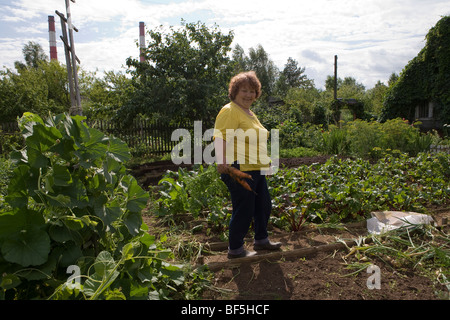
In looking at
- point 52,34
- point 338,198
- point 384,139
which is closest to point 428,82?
point 384,139

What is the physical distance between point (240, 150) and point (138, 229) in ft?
3.45

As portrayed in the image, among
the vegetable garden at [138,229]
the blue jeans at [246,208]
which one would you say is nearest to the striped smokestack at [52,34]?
the vegetable garden at [138,229]

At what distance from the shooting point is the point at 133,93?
9.70 metres

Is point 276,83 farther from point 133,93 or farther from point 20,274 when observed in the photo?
point 20,274

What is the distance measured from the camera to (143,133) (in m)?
10.7

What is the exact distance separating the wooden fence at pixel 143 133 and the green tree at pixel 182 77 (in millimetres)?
499

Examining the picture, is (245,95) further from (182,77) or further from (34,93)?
(34,93)

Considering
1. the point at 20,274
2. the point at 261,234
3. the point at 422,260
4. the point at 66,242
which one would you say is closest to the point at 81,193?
the point at 66,242

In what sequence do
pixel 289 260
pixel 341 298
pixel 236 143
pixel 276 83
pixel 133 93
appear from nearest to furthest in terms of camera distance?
pixel 341 298 → pixel 236 143 → pixel 289 260 → pixel 133 93 → pixel 276 83

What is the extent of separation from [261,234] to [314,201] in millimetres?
941

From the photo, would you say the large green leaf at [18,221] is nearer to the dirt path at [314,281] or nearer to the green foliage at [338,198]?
the dirt path at [314,281]

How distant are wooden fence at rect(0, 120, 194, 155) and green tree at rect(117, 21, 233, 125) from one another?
50 cm

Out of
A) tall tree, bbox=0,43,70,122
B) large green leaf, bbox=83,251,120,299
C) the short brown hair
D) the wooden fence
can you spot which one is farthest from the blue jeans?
the wooden fence

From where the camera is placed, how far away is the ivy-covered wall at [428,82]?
13.4 meters
